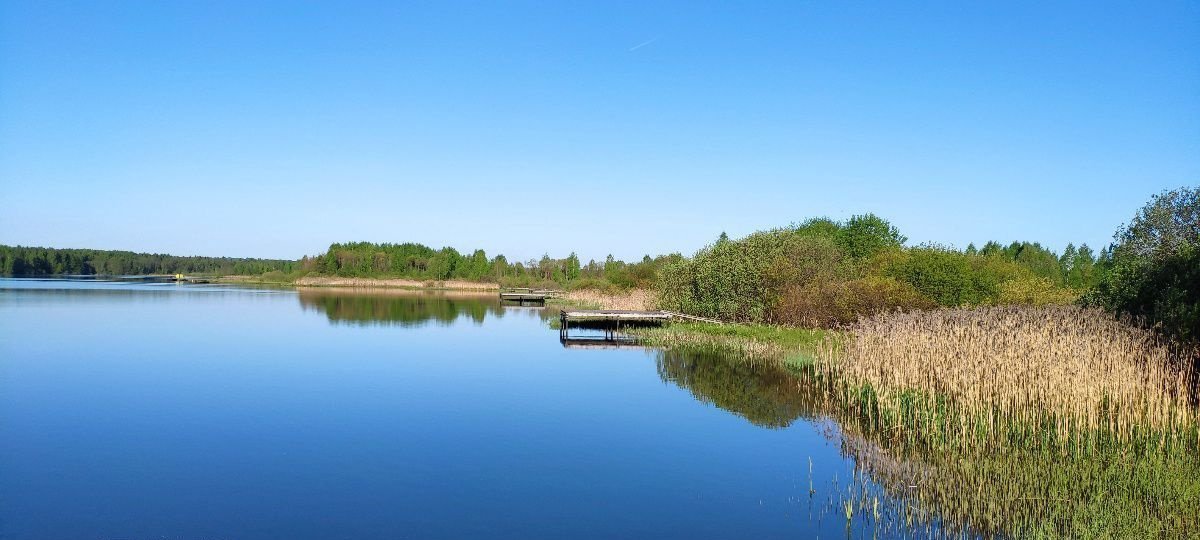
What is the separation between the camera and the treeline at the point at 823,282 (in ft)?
94.0

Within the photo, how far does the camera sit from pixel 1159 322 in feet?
44.4

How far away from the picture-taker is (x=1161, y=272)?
1480 centimetres

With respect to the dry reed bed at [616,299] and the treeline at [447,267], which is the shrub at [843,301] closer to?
the dry reed bed at [616,299]

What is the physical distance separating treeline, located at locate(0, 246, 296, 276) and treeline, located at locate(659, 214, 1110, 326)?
388 ft

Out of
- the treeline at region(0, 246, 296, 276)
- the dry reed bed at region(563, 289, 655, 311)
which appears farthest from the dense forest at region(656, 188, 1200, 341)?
the treeline at region(0, 246, 296, 276)

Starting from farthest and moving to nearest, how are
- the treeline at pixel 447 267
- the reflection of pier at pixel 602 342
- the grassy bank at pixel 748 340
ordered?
the treeline at pixel 447 267
the reflection of pier at pixel 602 342
the grassy bank at pixel 748 340

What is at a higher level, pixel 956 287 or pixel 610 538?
pixel 956 287

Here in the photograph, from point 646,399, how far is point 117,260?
17767cm

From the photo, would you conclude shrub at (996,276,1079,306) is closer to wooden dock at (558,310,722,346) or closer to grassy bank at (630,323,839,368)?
grassy bank at (630,323,839,368)

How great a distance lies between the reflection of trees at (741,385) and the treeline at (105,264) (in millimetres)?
129349

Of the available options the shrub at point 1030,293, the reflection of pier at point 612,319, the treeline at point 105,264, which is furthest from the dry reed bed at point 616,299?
the treeline at point 105,264

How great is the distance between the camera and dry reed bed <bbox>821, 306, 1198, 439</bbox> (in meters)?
11.5

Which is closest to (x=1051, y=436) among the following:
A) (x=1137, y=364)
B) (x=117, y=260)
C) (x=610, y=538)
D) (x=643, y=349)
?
(x=1137, y=364)

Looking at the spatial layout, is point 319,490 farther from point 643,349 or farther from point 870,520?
point 643,349
